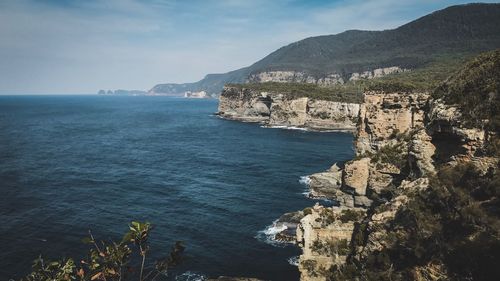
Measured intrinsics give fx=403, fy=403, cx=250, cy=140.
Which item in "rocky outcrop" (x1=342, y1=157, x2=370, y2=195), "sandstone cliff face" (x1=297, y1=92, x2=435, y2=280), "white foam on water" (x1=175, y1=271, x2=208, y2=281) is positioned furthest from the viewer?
"rocky outcrop" (x1=342, y1=157, x2=370, y2=195)

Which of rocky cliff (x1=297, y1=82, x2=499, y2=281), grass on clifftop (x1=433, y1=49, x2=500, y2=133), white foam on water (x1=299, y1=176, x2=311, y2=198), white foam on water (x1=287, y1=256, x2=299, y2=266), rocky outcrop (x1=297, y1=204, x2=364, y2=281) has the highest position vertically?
grass on clifftop (x1=433, y1=49, x2=500, y2=133)

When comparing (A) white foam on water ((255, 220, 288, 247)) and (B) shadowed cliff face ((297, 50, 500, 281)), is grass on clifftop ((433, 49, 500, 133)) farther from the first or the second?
(A) white foam on water ((255, 220, 288, 247))

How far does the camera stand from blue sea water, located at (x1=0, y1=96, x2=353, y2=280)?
184 ft

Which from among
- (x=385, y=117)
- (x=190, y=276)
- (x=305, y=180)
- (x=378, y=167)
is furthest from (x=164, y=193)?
(x=378, y=167)

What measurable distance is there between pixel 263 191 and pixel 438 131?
5268cm

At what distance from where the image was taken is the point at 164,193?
84000mm

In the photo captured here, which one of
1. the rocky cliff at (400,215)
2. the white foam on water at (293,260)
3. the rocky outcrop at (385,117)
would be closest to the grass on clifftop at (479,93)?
the rocky cliff at (400,215)

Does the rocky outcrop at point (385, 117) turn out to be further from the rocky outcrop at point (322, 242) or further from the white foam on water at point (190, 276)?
the white foam on water at point (190, 276)

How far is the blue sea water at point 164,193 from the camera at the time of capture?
56188mm

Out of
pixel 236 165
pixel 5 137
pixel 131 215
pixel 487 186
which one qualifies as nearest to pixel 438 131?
pixel 487 186

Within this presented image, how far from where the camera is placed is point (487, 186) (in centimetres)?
2653

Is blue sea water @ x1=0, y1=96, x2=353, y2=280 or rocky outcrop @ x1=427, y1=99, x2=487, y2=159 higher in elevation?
rocky outcrop @ x1=427, y1=99, x2=487, y2=159

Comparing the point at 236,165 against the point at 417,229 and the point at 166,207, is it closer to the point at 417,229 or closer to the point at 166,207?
the point at 166,207

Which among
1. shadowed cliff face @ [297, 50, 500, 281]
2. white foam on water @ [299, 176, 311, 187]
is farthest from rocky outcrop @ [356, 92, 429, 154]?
white foam on water @ [299, 176, 311, 187]
